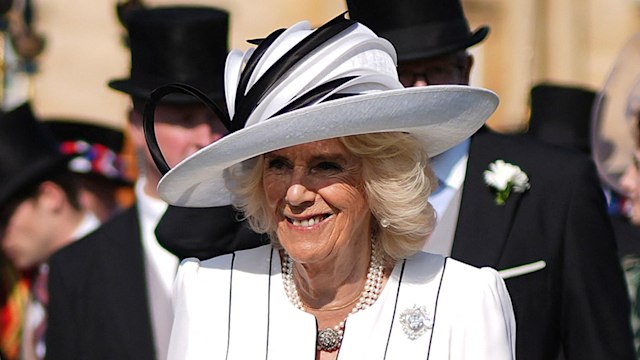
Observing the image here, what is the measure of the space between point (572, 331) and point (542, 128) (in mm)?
4207

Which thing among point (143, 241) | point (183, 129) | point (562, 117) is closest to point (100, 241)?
point (143, 241)

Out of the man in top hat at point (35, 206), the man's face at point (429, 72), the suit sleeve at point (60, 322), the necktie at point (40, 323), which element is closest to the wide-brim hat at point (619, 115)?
the man's face at point (429, 72)

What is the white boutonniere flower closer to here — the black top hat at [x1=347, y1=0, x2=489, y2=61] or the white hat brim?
the black top hat at [x1=347, y1=0, x2=489, y2=61]

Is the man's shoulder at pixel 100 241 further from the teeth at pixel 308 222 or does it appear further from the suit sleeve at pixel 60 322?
the teeth at pixel 308 222

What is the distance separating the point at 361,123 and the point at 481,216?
4.83 ft

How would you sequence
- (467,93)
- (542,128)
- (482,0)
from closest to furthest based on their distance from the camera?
1. (467,93)
2. (542,128)
3. (482,0)

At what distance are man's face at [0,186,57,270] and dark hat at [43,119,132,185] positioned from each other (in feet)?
1.31

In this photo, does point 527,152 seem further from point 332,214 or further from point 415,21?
point 332,214

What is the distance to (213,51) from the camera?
22.4ft

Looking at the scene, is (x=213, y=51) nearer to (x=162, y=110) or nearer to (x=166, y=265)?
(x=162, y=110)

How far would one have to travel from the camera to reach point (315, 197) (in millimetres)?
4375

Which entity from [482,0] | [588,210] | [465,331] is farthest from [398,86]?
[482,0]

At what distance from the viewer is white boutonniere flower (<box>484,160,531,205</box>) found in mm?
5539

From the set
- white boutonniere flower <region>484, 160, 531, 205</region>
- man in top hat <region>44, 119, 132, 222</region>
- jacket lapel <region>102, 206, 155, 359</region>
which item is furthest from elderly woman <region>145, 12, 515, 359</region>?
man in top hat <region>44, 119, 132, 222</region>
